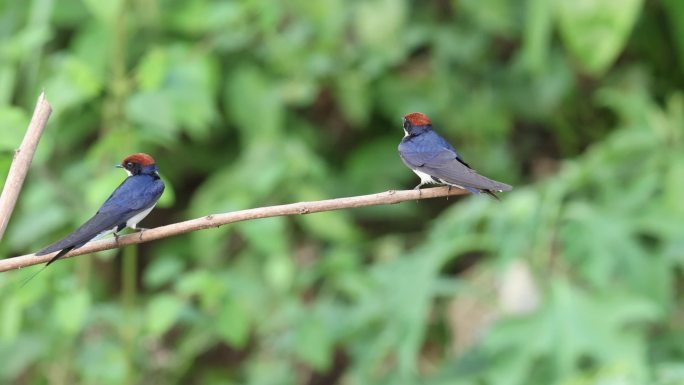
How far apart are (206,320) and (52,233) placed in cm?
54

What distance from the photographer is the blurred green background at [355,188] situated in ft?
9.82

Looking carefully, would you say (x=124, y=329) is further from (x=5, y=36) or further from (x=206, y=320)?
(x=5, y=36)

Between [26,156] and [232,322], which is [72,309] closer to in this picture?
[232,322]

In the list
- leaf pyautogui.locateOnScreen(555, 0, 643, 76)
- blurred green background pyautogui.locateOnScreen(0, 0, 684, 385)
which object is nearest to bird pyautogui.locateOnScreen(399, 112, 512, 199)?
blurred green background pyautogui.locateOnScreen(0, 0, 684, 385)

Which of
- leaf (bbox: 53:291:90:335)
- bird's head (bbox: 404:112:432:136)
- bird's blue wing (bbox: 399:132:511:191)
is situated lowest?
leaf (bbox: 53:291:90:335)

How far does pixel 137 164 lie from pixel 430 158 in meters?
0.34

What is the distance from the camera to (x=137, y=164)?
1.22 metres

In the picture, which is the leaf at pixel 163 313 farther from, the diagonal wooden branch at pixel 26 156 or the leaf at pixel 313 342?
the diagonal wooden branch at pixel 26 156

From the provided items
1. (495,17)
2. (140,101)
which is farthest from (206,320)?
(495,17)

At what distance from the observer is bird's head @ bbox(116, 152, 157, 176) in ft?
3.94

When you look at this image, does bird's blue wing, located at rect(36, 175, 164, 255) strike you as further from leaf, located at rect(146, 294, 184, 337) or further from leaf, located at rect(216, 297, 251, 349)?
leaf, located at rect(216, 297, 251, 349)

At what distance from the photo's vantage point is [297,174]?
343 cm

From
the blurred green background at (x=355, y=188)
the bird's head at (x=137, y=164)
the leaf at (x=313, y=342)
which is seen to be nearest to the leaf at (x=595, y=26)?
the blurred green background at (x=355, y=188)

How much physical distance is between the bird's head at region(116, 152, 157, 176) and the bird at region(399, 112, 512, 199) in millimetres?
287
